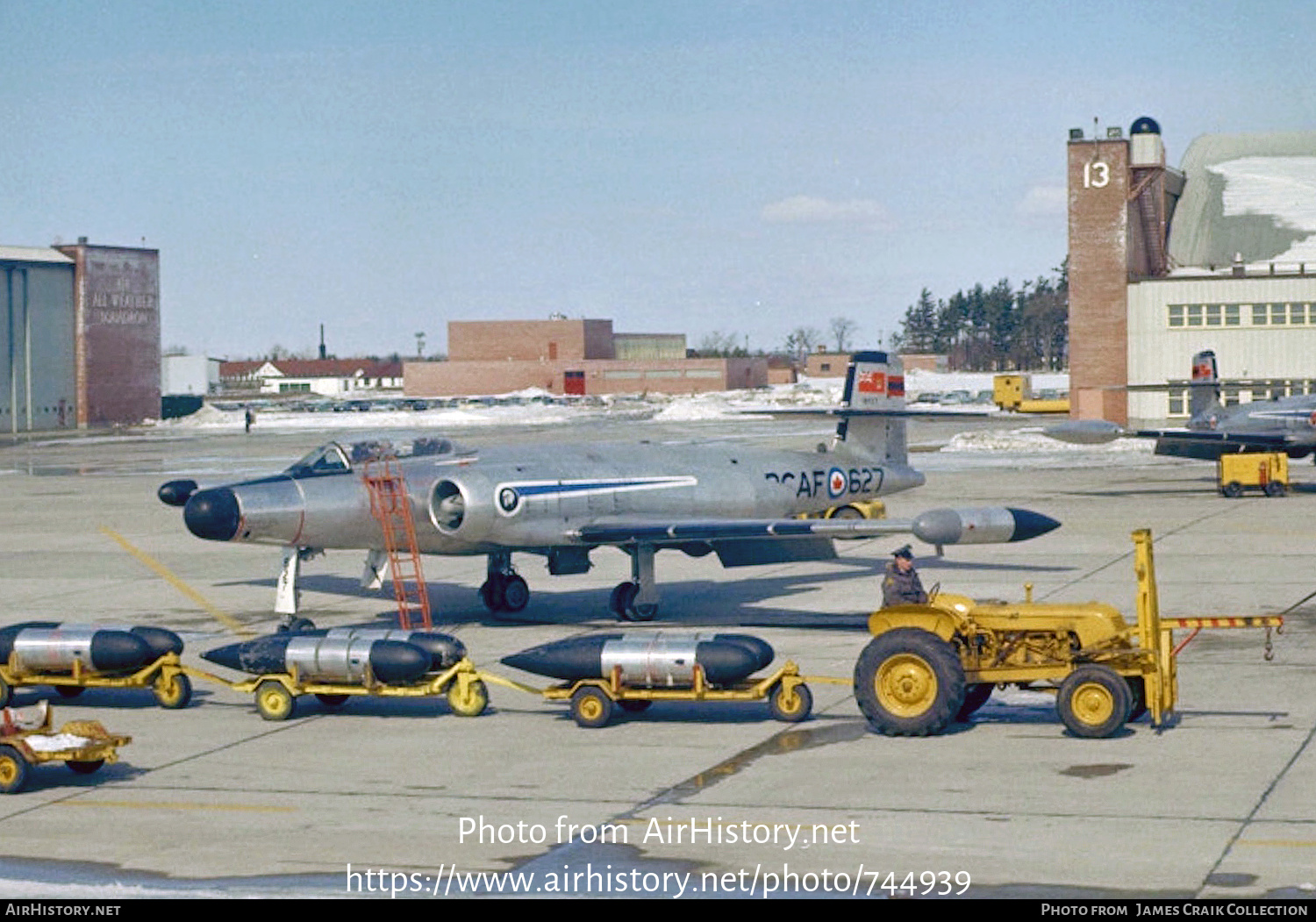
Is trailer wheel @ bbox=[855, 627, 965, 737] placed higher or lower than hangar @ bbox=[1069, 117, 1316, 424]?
lower

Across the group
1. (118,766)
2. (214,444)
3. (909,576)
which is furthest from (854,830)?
(214,444)

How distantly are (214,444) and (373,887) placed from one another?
7682cm

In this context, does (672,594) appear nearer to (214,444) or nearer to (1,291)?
(214,444)

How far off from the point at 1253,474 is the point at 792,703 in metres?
30.2

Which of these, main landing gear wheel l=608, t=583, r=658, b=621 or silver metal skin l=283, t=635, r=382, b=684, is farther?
main landing gear wheel l=608, t=583, r=658, b=621

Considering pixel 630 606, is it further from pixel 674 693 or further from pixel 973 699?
pixel 973 699

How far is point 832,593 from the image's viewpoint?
27.1 metres

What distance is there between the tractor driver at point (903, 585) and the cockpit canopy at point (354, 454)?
9537mm

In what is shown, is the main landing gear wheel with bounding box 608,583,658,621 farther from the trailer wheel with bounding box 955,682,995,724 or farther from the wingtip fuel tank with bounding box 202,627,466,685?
the trailer wheel with bounding box 955,682,995,724

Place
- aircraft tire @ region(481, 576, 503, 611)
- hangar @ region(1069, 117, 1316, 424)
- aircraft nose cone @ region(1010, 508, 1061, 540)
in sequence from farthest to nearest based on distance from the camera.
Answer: hangar @ region(1069, 117, 1316, 424), aircraft tire @ region(481, 576, 503, 611), aircraft nose cone @ region(1010, 508, 1061, 540)

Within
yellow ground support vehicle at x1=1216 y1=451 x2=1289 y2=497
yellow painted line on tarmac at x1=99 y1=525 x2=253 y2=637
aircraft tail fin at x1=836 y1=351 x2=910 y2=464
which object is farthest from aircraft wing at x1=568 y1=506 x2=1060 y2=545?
yellow ground support vehicle at x1=1216 y1=451 x2=1289 y2=497

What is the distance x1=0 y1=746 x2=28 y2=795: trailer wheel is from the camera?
47.2 feet

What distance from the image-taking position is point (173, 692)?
60.7ft

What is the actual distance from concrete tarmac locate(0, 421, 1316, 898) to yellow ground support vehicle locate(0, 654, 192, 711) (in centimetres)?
24
